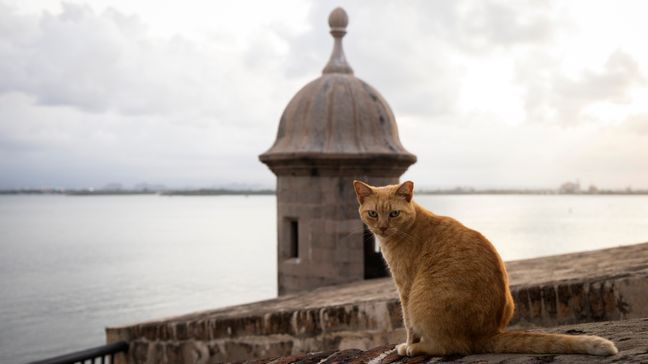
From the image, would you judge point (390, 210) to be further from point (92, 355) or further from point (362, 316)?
point (92, 355)

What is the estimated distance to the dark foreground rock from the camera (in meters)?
2.17

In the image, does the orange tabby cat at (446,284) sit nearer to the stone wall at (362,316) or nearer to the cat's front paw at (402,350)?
the cat's front paw at (402,350)

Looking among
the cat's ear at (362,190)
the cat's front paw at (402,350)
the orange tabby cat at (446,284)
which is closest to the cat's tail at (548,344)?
the orange tabby cat at (446,284)

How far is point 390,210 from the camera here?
2.94 m

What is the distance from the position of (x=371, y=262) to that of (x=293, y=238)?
48.0 inches

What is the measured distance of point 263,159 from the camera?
877cm

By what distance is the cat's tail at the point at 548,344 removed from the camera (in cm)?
221

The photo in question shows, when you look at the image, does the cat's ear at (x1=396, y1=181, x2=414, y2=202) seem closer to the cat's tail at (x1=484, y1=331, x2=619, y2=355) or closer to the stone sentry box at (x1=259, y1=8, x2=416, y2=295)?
the cat's tail at (x1=484, y1=331, x2=619, y2=355)

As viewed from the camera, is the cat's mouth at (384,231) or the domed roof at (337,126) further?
the domed roof at (337,126)

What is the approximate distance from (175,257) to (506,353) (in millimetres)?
59389

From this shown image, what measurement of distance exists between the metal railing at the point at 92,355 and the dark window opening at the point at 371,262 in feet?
11.3

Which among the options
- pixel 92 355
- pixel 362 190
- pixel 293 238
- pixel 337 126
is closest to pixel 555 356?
pixel 362 190

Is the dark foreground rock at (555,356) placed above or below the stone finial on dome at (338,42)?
below

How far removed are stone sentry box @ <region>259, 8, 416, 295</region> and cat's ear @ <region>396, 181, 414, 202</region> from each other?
5075 millimetres
